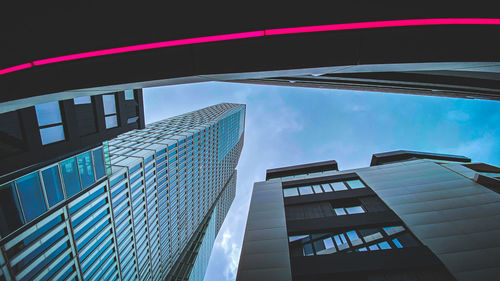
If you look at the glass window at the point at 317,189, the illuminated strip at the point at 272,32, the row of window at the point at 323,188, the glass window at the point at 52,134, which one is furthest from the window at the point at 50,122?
the glass window at the point at 317,189

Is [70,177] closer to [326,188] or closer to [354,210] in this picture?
[326,188]

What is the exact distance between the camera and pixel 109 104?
1471cm

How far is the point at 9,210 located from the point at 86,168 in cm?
642

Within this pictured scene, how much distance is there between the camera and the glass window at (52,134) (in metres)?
11.1

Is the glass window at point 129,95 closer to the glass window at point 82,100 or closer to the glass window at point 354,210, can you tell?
the glass window at point 82,100

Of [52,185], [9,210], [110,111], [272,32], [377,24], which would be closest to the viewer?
[377,24]

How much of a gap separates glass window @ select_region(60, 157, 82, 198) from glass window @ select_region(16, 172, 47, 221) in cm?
200

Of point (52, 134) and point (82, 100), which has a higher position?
point (82, 100)

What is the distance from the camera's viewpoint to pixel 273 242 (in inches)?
451

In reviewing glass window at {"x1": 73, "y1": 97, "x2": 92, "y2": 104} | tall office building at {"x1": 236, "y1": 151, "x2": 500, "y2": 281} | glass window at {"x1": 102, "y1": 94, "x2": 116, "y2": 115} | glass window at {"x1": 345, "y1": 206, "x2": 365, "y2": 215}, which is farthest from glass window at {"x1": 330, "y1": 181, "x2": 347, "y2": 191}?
glass window at {"x1": 73, "y1": 97, "x2": 92, "y2": 104}

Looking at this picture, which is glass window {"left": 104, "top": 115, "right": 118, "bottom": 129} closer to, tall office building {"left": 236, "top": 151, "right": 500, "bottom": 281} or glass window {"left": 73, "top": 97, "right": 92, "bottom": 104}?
glass window {"left": 73, "top": 97, "right": 92, "bottom": 104}

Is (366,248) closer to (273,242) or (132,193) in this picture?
(273,242)

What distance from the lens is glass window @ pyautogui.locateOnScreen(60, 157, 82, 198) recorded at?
632 inches

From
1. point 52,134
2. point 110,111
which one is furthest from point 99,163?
point 52,134
